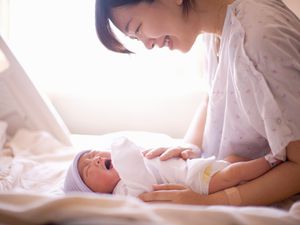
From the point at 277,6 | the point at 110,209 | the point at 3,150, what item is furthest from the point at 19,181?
the point at 277,6

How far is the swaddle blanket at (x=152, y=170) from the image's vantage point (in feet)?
2.74

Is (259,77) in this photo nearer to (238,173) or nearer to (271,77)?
(271,77)

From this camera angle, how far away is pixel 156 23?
3.09ft

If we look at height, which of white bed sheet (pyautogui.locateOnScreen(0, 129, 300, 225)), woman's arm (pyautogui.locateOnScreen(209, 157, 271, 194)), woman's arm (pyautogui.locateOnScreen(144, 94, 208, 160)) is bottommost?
woman's arm (pyautogui.locateOnScreen(144, 94, 208, 160))

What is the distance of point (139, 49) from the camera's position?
1822 millimetres

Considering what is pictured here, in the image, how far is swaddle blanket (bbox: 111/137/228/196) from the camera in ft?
2.74

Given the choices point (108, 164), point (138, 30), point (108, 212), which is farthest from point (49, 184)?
point (108, 212)

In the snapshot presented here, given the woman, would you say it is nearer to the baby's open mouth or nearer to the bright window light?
the baby's open mouth

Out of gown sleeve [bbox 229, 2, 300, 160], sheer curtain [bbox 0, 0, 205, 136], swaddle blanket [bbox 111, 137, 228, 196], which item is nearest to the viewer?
gown sleeve [bbox 229, 2, 300, 160]

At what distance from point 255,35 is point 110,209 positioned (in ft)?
1.76

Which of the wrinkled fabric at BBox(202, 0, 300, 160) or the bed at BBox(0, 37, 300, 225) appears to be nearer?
the bed at BBox(0, 37, 300, 225)

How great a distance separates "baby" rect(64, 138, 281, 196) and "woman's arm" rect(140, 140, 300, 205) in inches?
1.2

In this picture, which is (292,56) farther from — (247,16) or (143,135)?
(143,135)

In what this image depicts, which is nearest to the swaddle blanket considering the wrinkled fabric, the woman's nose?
the wrinkled fabric
